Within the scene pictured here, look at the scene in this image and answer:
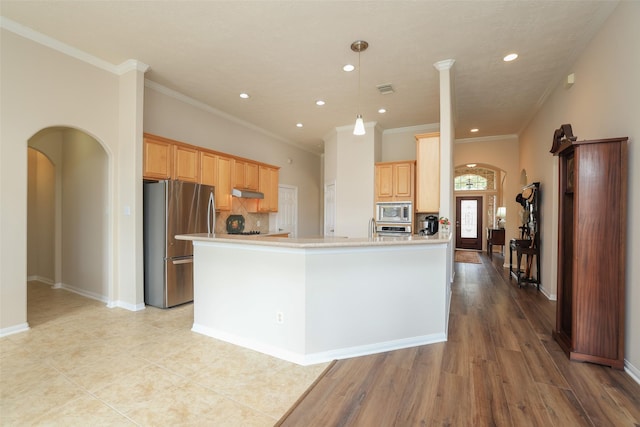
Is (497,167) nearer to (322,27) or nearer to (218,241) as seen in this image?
(322,27)

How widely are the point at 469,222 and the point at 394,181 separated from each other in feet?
21.0

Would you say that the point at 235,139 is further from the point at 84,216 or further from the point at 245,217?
the point at 84,216

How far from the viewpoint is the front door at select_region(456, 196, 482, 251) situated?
10742 millimetres

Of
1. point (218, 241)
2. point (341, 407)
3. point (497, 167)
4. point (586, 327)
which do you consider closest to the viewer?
point (341, 407)

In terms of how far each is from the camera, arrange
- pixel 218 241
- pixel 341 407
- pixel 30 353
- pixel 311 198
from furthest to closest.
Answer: pixel 311 198
pixel 218 241
pixel 30 353
pixel 341 407

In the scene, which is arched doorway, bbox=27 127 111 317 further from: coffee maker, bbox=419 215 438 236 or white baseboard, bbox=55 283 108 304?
coffee maker, bbox=419 215 438 236

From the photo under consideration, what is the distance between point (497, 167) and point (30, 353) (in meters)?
8.77

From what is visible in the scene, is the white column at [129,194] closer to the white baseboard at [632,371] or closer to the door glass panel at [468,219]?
the white baseboard at [632,371]

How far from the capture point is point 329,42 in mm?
3297

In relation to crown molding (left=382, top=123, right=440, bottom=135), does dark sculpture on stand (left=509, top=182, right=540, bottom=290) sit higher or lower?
lower

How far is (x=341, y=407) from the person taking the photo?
1951 millimetres

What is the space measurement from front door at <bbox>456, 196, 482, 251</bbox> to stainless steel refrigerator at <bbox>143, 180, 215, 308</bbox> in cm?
962

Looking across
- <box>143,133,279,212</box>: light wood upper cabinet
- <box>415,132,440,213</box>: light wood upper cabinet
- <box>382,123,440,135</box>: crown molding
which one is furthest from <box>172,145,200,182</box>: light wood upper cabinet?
<box>382,123,440,135</box>: crown molding

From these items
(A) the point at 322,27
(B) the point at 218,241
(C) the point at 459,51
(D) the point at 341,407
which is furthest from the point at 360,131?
(D) the point at 341,407
